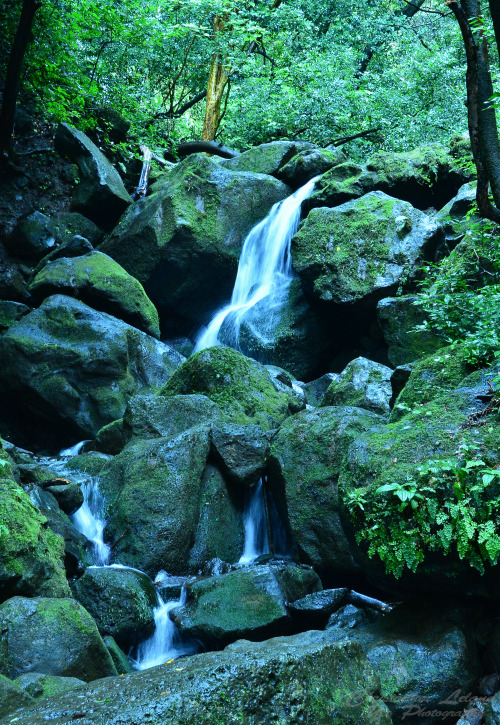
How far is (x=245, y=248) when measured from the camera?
1480 cm

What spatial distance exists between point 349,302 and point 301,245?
1799mm

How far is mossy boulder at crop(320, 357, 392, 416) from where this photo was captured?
27.4ft

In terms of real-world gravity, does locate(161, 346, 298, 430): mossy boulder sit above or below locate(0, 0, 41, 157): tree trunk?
below

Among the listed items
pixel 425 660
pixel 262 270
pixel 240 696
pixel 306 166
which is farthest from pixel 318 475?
pixel 306 166

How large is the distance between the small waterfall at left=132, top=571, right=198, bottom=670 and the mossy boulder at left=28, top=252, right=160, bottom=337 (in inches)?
285

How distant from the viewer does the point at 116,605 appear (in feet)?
19.5

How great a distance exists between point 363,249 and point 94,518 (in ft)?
25.2

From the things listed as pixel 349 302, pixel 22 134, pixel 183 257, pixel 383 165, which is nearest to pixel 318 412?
pixel 349 302

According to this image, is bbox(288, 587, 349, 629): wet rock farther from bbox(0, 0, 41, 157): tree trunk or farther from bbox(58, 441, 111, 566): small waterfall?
bbox(0, 0, 41, 157): tree trunk

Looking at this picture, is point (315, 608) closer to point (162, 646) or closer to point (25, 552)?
point (162, 646)

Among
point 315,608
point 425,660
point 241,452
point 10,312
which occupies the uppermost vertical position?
point 10,312

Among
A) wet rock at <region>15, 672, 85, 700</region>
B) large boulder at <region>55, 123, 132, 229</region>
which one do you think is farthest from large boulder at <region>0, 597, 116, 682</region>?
large boulder at <region>55, 123, 132, 229</region>

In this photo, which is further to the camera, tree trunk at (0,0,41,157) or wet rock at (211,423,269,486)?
tree trunk at (0,0,41,157)

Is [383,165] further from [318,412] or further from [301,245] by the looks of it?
[318,412]
